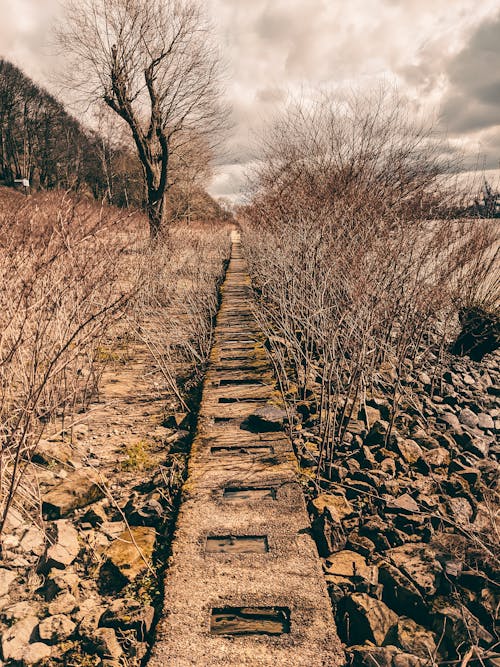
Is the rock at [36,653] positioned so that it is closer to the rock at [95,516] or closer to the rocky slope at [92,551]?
the rocky slope at [92,551]

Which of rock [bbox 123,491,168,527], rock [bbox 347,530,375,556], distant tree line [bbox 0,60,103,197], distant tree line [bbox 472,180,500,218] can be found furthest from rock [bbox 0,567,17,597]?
distant tree line [bbox 0,60,103,197]

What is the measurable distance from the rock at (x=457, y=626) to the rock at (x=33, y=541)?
1756mm

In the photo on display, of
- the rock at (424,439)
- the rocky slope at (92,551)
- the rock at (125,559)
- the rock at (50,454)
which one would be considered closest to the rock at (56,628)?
the rocky slope at (92,551)

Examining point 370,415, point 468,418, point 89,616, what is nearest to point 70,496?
point 89,616

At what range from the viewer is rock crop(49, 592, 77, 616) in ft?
6.23

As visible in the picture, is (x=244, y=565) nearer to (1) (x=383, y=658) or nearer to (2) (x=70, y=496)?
(1) (x=383, y=658)

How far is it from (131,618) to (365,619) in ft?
2.95

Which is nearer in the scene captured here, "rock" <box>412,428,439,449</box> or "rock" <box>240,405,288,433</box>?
"rock" <box>240,405,288,433</box>

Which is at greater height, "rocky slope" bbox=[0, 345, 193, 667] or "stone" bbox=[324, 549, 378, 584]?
"stone" bbox=[324, 549, 378, 584]

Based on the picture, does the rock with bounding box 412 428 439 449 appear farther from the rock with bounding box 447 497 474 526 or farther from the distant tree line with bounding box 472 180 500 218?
the distant tree line with bounding box 472 180 500 218

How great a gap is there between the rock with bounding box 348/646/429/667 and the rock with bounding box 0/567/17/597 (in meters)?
1.43

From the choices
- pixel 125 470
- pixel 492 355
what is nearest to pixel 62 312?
pixel 125 470

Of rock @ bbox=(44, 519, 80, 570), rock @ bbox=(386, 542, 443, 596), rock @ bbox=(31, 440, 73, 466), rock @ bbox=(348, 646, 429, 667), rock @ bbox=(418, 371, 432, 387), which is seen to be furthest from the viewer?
rock @ bbox=(418, 371, 432, 387)

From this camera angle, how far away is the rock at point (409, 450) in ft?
10.6
